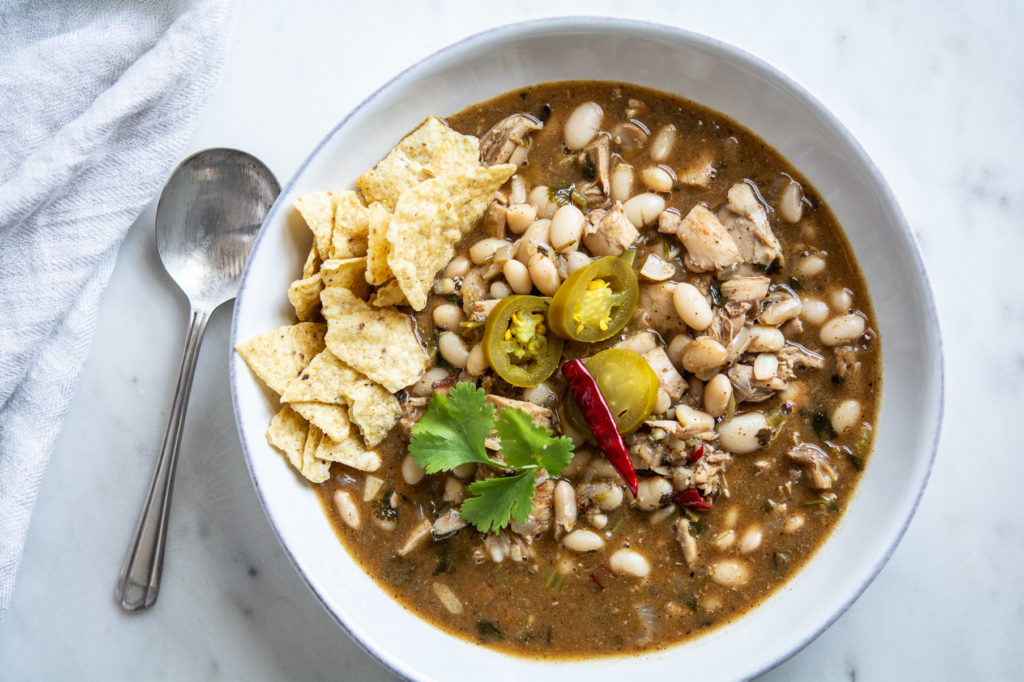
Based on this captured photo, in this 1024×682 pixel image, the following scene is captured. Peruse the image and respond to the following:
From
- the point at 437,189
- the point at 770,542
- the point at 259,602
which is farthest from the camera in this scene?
the point at 259,602

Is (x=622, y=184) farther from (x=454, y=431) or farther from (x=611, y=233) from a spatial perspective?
(x=454, y=431)

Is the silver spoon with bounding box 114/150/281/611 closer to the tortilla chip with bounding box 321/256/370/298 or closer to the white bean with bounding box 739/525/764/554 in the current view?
the tortilla chip with bounding box 321/256/370/298

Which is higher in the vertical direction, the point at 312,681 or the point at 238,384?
the point at 238,384

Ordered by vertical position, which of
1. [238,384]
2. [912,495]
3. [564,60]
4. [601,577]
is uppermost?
[564,60]

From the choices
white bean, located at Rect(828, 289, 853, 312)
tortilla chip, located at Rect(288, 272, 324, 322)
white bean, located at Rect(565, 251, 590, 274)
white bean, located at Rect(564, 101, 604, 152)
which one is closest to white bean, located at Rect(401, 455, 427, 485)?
tortilla chip, located at Rect(288, 272, 324, 322)

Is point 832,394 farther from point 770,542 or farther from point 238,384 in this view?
point 238,384

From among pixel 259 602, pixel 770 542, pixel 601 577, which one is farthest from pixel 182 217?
pixel 770 542

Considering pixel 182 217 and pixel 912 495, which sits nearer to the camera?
pixel 912 495
